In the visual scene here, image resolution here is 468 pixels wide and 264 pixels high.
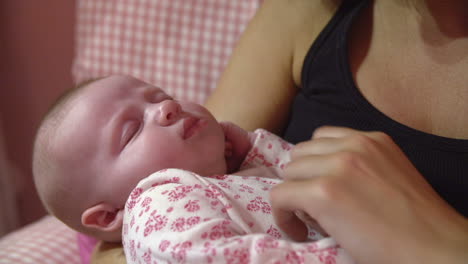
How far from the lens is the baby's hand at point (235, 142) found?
43.0 inches

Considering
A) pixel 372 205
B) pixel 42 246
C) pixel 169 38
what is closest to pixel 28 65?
pixel 169 38

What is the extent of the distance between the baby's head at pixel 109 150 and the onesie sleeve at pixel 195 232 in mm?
88

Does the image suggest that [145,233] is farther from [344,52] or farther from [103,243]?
[344,52]

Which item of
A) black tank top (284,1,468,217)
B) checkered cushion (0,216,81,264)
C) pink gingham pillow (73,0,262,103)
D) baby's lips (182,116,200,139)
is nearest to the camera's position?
black tank top (284,1,468,217)

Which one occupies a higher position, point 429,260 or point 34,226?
point 429,260

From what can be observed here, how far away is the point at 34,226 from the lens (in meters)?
1.54

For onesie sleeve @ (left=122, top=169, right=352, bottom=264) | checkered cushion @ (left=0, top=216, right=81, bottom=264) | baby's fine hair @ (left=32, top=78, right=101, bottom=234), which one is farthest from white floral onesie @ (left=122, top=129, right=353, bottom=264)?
checkered cushion @ (left=0, top=216, right=81, bottom=264)

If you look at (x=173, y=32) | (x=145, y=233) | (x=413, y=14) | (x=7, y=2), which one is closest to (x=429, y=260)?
(x=145, y=233)

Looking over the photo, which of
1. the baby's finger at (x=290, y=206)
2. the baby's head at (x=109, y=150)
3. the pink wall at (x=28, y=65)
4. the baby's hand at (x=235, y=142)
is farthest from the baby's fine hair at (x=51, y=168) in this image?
the pink wall at (x=28, y=65)

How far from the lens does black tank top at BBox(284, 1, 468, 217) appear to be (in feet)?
2.83

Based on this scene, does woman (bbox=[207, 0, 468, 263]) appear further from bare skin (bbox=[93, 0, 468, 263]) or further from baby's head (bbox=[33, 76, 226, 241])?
baby's head (bbox=[33, 76, 226, 241])

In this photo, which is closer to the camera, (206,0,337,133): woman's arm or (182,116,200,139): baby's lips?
(182,116,200,139): baby's lips

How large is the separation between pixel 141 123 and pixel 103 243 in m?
0.33

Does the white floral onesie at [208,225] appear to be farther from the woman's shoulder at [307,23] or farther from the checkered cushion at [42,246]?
the checkered cushion at [42,246]
